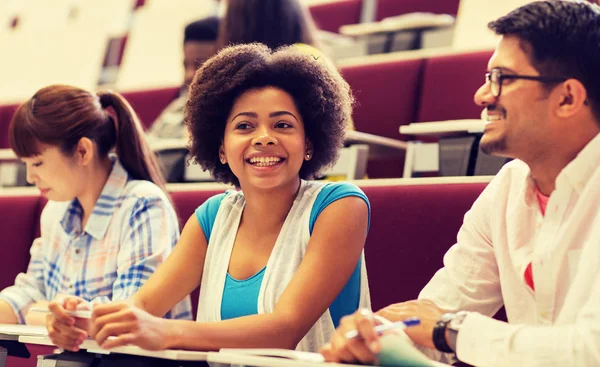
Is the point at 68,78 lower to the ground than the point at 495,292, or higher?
higher

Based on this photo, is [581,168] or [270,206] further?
[270,206]

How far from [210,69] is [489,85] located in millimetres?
315

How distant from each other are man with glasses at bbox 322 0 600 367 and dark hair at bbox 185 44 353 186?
0.68 feet

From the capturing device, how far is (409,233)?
0.96 m

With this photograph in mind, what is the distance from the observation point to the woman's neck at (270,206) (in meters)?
0.88

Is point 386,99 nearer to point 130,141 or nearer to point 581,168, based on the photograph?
point 130,141

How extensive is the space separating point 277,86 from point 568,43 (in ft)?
1.02

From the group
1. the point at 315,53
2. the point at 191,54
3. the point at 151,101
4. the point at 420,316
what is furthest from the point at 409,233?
the point at 151,101

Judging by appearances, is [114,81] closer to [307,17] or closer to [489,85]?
[307,17]

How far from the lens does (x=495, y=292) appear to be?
783mm

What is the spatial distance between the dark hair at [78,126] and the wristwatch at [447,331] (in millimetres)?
548

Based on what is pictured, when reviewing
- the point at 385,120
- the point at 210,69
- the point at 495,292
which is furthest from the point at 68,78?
the point at 495,292

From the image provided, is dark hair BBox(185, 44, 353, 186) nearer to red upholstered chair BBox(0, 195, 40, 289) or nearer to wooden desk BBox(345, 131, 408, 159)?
wooden desk BBox(345, 131, 408, 159)

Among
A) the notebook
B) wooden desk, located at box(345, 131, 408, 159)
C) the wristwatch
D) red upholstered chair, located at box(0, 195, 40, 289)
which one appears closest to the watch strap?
the wristwatch
